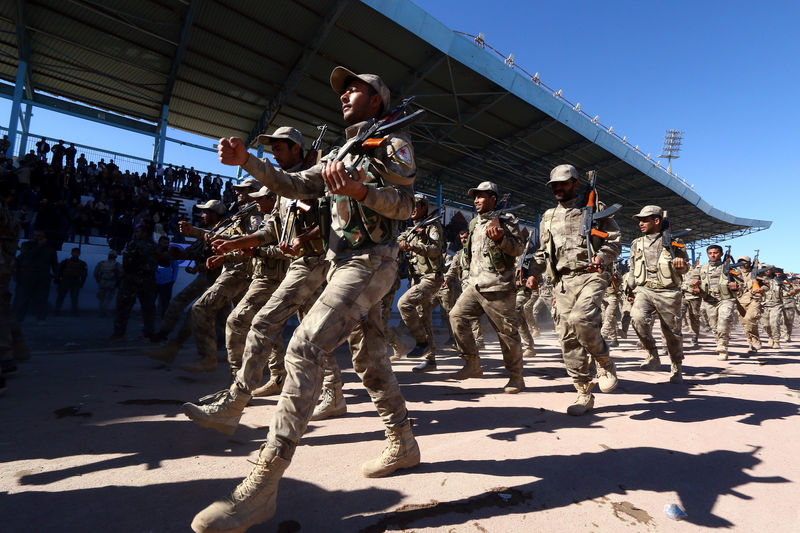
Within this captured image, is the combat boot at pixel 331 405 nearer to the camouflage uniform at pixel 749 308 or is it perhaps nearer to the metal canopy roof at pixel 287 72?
the camouflage uniform at pixel 749 308

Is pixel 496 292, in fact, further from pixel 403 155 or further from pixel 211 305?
pixel 211 305

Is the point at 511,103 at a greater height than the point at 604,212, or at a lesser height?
greater

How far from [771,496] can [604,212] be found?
2358mm

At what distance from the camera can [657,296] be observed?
18.1 ft

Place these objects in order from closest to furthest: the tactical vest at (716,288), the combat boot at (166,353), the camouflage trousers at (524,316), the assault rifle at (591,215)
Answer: the assault rifle at (591,215) < the combat boot at (166,353) < the camouflage trousers at (524,316) < the tactical vest at (716,288)

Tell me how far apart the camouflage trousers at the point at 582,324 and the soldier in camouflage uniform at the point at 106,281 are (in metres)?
9.28

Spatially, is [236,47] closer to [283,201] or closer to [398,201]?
[283,201]

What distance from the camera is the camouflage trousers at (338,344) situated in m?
1.77

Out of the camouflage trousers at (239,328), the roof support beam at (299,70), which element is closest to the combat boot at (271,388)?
the camouflage trousers at (239,328)

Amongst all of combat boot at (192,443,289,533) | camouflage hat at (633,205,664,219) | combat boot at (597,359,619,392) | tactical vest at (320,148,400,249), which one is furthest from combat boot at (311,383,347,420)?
camouflage hat at (633,205,664,219)

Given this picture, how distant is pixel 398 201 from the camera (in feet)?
6.51

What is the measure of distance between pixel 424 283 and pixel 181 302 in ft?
10.6

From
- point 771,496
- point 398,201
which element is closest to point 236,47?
point 398,201

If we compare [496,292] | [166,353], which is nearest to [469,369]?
[496,292]
